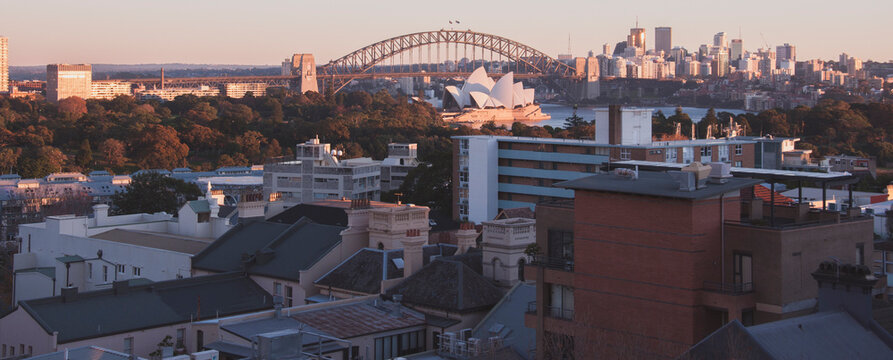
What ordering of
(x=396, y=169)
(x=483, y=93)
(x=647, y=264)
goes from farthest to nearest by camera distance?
1. (x=483, y=93)
2. (x=396, y=169)
3. (x=647, y=264)

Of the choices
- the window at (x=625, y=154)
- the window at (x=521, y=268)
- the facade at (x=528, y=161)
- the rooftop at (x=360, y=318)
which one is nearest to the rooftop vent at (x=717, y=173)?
the window at (x=521, y=268)

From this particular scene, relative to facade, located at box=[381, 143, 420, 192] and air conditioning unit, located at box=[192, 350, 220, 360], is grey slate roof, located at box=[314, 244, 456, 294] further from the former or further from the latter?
facade, located at box=[381, 143, 420, 192]

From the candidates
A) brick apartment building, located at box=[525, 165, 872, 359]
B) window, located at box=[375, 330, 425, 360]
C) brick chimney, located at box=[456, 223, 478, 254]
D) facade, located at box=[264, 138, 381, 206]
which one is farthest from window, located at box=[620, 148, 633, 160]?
brick apartment building, located at box=[525, 165, 872, 359]

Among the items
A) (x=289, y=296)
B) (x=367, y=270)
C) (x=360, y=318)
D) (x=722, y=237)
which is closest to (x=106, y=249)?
(x=289, y=296)

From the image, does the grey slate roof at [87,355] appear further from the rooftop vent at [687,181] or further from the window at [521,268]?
the rooftop vent at [687,181]

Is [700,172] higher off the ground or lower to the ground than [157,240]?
higher

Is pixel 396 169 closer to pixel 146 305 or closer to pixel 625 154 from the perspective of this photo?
pixel 625 154

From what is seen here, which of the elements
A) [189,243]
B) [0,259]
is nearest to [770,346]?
[189,243]
